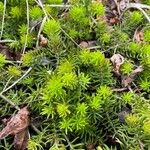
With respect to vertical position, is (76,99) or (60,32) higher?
(60,32)

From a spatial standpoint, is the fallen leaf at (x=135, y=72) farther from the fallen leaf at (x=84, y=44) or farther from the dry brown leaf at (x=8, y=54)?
the dry brown leaf at (x=8, y=54)

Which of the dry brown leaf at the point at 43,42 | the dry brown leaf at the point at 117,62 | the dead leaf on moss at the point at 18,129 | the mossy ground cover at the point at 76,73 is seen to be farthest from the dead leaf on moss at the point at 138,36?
the dead leaf on moss at the point at 18,129

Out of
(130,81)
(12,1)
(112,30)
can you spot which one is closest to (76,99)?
(130,81)

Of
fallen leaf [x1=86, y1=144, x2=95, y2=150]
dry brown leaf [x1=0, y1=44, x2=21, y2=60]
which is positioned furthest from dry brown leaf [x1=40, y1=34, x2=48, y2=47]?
fallen leaf [x1=86, y1=144, x2=95, y2=150]

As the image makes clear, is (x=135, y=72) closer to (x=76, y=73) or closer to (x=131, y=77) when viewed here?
(x=131, y=77)

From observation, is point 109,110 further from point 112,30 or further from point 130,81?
point 112,30

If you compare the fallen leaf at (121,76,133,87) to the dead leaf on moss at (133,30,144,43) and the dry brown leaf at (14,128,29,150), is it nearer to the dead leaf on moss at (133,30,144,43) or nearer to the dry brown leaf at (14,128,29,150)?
the dead leaf on moss at (133,30,144,43)
